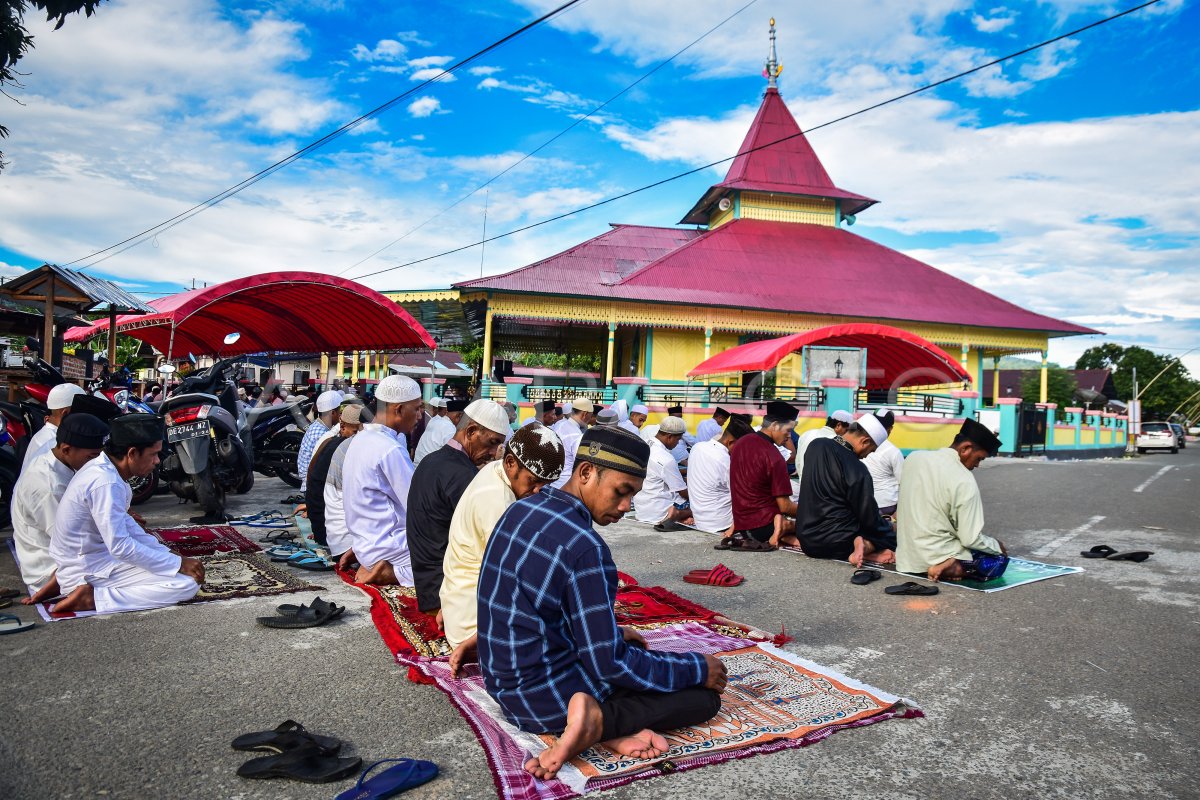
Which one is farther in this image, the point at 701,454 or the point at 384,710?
the point at 701,454

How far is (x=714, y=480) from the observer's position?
8.09 meters

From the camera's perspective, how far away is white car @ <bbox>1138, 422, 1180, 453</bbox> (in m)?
34.1

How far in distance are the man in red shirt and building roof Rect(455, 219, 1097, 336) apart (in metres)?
13.8

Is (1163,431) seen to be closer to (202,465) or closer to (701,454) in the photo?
(701,454)

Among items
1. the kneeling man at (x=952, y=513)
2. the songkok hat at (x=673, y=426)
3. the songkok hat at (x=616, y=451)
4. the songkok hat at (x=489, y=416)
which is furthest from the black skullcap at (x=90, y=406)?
the kneeling man at (x=952, y=513)

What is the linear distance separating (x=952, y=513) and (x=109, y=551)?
5384 millimetres

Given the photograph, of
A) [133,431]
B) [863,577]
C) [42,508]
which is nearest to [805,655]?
[863,577]

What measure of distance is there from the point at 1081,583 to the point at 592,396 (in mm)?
13467

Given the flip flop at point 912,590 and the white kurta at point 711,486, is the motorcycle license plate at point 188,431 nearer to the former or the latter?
the white kurta at point 711,486

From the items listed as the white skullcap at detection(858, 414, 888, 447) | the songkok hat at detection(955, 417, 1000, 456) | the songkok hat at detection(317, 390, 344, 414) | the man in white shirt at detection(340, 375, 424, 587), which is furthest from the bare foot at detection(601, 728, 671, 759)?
the songkok hat at detection(317, 390, 344, 414)

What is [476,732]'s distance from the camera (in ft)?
9.95

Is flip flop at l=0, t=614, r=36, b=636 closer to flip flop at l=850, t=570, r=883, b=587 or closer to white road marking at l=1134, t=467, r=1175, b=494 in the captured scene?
flip flop at l=850, t=570, r=883, b=587

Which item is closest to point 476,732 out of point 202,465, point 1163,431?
point 202,465

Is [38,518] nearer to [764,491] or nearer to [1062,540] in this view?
[764,491]
